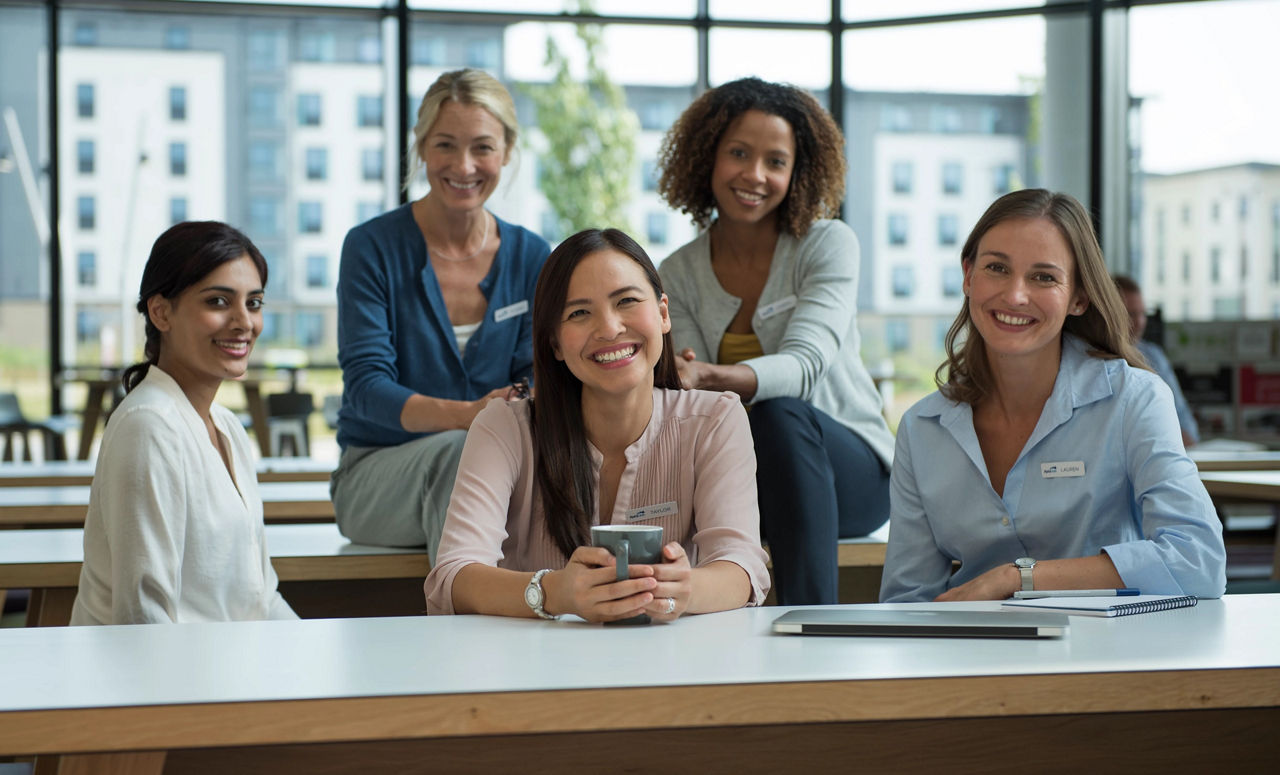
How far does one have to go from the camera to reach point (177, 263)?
2119 millimetres

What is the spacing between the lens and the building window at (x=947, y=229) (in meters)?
7.36

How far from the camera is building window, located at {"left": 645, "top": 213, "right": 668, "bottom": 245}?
754 centimetres

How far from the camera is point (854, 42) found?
7367mm

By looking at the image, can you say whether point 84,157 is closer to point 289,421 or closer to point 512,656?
point 289,421

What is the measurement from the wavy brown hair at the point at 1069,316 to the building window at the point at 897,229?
5.42 m

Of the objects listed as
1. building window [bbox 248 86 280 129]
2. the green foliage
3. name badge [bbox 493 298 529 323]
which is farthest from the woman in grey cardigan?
building window [bbox 248 86 280 129]

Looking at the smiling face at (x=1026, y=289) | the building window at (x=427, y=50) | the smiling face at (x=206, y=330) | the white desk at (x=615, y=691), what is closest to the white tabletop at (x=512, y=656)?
the white desk at (x=615, y=691)

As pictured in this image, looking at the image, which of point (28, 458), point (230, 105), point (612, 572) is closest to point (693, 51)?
point (230, 105)

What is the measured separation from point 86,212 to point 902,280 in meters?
4.92

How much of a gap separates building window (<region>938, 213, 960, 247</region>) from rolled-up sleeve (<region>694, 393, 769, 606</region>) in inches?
227

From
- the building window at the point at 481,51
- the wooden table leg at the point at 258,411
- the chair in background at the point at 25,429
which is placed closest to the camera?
the chair in background at the point at 25,429

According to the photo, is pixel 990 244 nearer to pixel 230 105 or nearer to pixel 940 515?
pixel 940 515

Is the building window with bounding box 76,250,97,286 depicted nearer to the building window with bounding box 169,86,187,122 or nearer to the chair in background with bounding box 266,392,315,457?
the building window with bounding box 169,86,187,122

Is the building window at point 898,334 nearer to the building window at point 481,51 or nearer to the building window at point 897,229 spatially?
the building window at point 897,229
